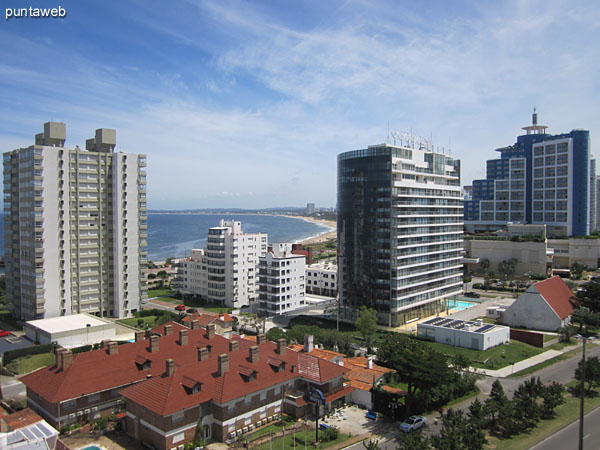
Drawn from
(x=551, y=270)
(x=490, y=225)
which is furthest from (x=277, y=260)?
(x=490, y=225)

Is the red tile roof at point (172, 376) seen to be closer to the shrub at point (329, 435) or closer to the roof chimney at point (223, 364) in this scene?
the roof chimney at point (223, 364)

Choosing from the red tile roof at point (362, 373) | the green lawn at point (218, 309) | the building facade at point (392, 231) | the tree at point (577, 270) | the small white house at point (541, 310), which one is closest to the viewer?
the red tile roof at point (362, 373)

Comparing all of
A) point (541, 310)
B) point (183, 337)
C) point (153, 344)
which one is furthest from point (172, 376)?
point (541, 310)

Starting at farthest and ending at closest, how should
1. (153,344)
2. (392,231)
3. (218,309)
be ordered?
(218,309)
(392,231)
(153,344)

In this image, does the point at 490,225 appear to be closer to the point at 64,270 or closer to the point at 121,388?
the point at 64,270

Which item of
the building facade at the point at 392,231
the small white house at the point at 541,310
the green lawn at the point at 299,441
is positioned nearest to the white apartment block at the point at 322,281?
the building facade at the point at 392,231

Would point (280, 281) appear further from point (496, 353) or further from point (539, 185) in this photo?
point (539, 185)

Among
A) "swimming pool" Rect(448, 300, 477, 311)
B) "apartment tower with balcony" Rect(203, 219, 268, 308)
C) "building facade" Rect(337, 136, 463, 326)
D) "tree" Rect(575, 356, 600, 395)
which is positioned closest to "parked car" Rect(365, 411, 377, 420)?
"tree" Rect(575, 356, 600, 395)
